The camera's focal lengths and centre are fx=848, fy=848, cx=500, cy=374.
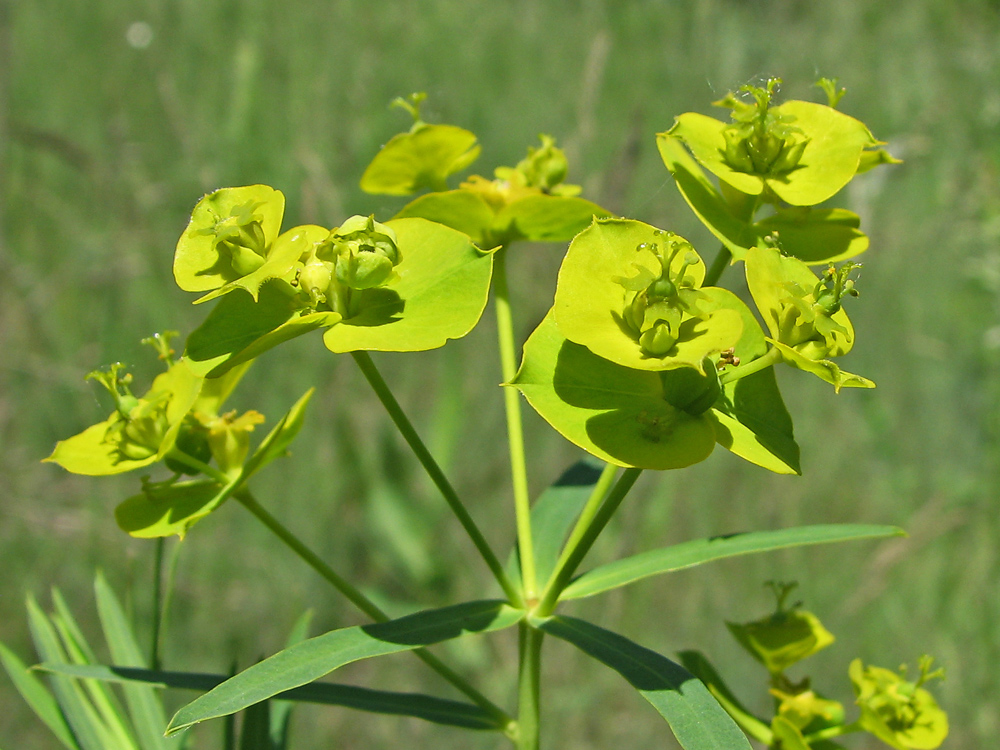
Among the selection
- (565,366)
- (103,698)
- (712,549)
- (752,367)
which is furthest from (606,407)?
(103,698)

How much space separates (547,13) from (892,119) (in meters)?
2.28

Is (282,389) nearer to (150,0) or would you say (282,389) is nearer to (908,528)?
(150,0)

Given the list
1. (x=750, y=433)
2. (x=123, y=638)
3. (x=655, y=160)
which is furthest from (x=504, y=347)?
(x=655, y=160)

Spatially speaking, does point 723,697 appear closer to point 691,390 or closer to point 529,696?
point 529,696

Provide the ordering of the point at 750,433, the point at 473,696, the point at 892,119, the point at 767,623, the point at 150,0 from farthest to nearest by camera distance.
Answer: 1. the point at 892,119
2. the point at 150,0
3. the point at 767,623
4. the point at 473,696
5. the point at 750,433

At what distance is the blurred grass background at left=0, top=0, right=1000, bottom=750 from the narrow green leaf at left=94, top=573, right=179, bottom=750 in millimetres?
1236

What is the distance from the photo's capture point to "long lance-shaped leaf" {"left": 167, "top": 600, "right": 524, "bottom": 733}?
1.11 meters

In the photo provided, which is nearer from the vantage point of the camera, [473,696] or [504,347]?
[473,696]

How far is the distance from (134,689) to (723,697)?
43.9 inches

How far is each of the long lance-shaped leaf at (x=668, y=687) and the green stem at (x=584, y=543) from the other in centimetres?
4

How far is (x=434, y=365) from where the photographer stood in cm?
407

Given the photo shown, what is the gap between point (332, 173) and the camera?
4.05 m

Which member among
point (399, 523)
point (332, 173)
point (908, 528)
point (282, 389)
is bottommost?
point (908, 528)

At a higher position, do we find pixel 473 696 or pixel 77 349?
pixel 473 696
